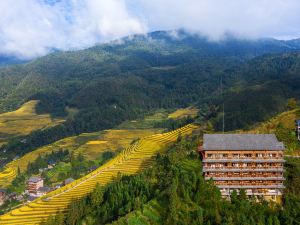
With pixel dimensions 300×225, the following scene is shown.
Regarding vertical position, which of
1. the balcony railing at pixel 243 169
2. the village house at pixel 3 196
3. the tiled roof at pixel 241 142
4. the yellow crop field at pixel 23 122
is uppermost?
the yellow crop field at pixel 23 122

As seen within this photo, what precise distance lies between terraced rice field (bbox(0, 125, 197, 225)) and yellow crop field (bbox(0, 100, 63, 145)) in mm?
78172

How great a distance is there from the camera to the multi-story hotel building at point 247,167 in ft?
147

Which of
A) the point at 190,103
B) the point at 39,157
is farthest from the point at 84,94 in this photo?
the point at 39,157

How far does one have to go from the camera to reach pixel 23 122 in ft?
547

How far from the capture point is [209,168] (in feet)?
148

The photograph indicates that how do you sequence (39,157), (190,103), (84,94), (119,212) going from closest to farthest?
(119,212)
(39,157)
(190,103)
(84,94)

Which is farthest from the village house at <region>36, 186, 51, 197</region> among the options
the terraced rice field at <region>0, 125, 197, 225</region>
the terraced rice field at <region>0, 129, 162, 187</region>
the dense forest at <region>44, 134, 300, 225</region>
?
the dense forest at <region>44, 134, 300, 225</region>

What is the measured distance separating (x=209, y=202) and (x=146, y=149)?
3706cm

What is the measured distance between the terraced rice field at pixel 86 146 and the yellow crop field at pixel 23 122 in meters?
30.8

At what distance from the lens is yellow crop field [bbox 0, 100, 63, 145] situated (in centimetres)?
15062

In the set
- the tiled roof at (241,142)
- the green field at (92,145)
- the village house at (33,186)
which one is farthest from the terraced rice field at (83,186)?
the green field at (92,145)

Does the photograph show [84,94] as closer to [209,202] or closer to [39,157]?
[39,157]

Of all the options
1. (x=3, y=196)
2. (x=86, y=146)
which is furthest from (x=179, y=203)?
(x=86, y=146)

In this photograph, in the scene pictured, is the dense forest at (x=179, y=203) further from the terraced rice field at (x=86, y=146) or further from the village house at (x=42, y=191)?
the terraced rice field at (x=86, y=146)
